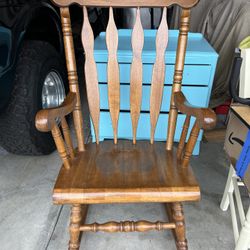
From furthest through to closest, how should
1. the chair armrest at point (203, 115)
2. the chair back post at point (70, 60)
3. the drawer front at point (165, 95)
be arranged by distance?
the drawer front at point (165, 95), the chair back post at point (70, 60), the chair armrest at point (203, 115)

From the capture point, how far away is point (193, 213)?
134 centimetres

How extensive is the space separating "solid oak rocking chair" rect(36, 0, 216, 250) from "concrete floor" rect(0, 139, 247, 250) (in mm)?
182

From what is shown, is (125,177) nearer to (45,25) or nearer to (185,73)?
(185,73)

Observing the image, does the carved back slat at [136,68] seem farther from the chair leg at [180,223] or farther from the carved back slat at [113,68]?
the chair leg at [180,223]

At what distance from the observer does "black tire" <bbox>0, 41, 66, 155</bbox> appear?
4.73ft

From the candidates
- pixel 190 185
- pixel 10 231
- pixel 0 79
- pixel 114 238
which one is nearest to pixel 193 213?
pixel 114 238

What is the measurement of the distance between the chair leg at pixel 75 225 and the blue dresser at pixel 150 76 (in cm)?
73

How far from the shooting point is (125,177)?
946 mm

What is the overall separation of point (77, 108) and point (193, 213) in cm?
81

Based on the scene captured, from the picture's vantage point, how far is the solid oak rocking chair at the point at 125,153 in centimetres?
87

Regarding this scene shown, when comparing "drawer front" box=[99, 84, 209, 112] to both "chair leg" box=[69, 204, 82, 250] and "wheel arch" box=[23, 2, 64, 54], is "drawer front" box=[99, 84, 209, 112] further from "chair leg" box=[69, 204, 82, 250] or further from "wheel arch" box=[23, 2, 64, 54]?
"chair leg" box=[69, 204, 82, 250]

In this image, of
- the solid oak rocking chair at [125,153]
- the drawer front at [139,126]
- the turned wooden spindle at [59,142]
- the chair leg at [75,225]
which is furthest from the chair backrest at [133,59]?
the drawer front at [139,126]

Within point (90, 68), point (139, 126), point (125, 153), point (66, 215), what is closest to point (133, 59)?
point (90, 68)

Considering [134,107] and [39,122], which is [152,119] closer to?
[134,107]
